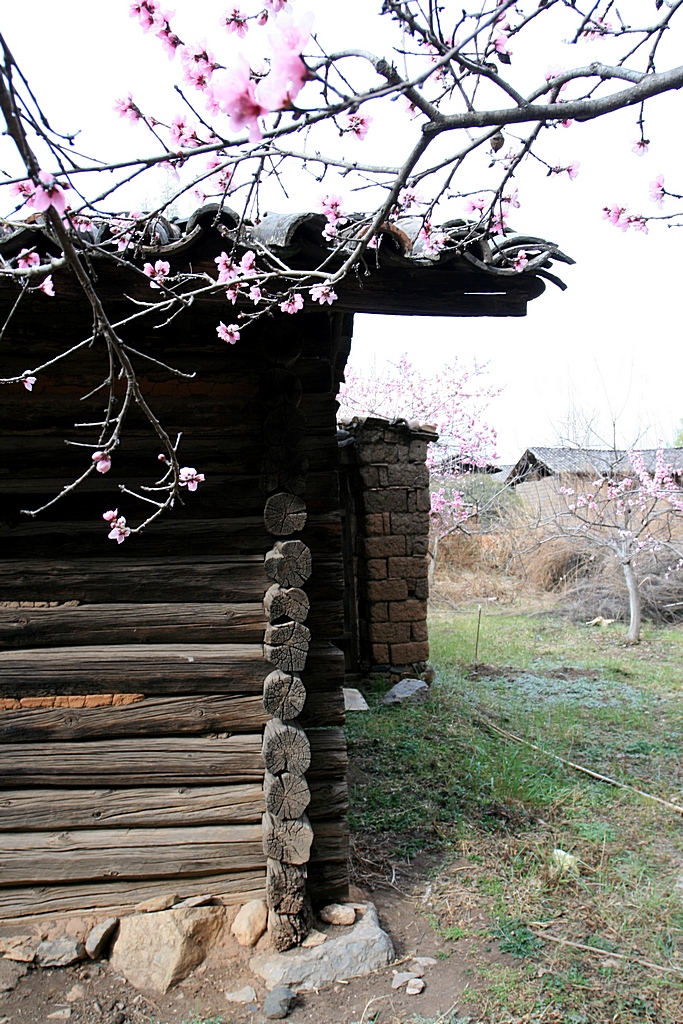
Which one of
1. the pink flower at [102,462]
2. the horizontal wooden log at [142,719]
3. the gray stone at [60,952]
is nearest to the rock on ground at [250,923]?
the gray stone at [60,952]

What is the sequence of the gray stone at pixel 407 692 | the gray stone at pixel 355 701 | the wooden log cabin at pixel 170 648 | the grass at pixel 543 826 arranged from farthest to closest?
1. the gray stone at pixel 407 692
2. the gray stone at pixel 355 701
3. the wooden log cabin at pixel 170 648
4. the grass at pixel 543 826

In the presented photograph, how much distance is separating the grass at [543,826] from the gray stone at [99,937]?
4.16 ft

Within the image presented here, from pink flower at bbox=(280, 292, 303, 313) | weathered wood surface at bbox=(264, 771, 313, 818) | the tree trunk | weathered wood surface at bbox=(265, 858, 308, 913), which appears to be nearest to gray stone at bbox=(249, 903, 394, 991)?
weathered wood surface at bbox=(265, 858, 308, 913)

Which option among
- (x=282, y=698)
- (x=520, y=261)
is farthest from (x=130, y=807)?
(x=520, y=261)

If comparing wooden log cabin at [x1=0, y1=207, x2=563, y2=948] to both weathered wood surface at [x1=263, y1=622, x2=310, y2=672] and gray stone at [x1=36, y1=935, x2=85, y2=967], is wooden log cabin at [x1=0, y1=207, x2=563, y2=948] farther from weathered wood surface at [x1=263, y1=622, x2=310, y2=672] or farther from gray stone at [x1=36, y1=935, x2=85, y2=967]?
gray stone at [x1=36, y1=935, x2=85, y2=967]

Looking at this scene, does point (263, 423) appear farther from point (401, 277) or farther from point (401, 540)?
point (401, 540)

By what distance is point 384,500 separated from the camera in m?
7.62

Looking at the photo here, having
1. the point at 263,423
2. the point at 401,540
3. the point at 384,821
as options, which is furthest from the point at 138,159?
the point at 401,540

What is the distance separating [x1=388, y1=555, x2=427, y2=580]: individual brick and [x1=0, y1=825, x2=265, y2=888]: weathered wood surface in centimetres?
468

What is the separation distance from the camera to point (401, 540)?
25.1 feet

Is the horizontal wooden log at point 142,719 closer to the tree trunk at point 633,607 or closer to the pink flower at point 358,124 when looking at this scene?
the pink flower at point 358,124

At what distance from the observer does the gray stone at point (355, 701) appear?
6.60 m

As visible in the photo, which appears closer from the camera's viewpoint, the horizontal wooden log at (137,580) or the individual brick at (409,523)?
the horizontal wooden log at (137,580)

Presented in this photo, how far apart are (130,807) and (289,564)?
49.6 inches
